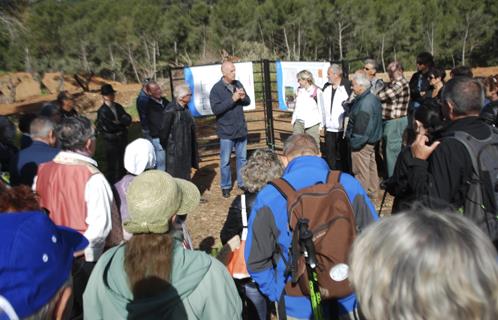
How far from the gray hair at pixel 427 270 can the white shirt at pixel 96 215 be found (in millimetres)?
2093

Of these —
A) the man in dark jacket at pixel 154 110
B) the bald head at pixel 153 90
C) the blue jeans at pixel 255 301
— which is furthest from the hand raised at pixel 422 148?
the bald head at pixel 153 90

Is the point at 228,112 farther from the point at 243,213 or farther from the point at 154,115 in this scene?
the point at 243,213

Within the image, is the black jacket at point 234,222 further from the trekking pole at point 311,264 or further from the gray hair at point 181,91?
the gray hair at point 181,91

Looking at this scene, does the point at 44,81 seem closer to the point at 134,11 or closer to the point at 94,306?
the point at 134,11

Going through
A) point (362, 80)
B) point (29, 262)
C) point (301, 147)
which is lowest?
point (29, 262)

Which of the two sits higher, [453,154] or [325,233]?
[453,154]

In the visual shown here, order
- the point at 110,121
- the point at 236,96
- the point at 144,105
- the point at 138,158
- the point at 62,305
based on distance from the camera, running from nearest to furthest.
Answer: the point at 62,305, the point at 138,158, the point at 236,96, the point at 144,105, the point at 110,121

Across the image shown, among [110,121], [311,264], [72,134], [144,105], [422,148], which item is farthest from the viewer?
[110,121]

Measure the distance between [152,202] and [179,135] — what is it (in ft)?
13.5

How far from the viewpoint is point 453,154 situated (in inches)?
98.7

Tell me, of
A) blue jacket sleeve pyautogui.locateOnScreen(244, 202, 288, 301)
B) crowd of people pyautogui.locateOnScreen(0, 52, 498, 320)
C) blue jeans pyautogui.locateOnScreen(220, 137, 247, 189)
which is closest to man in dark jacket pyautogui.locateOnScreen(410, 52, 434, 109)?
crowd of people pyautogui.locateOnScreen(0, 52, 498, 320)

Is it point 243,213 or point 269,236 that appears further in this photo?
point 243,213

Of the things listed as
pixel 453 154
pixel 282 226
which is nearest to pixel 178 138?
pixel 282 226

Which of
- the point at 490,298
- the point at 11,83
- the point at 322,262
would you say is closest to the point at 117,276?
the point at 322,262
